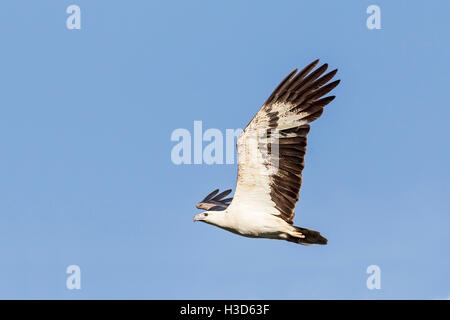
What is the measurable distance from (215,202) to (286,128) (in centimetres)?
582

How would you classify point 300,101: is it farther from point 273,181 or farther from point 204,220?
point 204,220

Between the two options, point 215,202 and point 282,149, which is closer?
point 282,149

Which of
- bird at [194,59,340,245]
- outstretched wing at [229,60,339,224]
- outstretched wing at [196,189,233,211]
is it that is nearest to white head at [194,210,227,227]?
bird at [194,59,340,245]

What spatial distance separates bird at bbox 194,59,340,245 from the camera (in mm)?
18812

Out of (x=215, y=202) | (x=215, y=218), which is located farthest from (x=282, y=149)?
(x=215, y=202)

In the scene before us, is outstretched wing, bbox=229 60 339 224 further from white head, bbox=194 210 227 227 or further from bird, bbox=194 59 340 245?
white head, bbox=194 210 227 227

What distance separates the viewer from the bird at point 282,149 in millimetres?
18812

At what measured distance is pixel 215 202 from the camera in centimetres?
2406

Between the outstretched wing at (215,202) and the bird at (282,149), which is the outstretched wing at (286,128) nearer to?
the bird at (282,149)

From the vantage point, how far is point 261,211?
63.8ft

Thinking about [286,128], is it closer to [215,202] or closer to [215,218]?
[215,218]

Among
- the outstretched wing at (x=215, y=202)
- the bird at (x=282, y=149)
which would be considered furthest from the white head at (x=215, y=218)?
the outstretched wing at (x=215, y=202)
